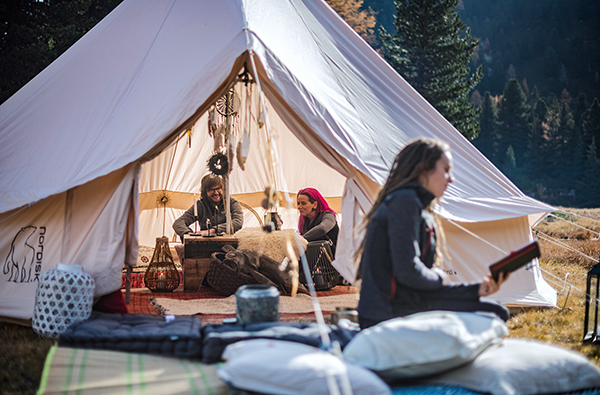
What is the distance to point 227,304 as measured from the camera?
12.2ft

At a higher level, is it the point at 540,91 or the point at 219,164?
the point at 540,91

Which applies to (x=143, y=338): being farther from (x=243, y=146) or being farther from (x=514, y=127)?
(x=514, y=127)

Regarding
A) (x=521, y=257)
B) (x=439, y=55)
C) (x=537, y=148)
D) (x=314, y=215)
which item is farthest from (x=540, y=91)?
(x=521, y=257)

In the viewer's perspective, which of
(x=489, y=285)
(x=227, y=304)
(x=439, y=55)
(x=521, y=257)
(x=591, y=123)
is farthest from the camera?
(x=591, y=123)

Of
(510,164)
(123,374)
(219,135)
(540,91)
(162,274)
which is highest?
(540,91)

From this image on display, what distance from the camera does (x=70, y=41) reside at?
10375 millimetres

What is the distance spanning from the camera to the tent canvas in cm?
316

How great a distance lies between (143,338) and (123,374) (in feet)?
1.00

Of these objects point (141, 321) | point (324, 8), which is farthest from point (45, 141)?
point (324, 8)

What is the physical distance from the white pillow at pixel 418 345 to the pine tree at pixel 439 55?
1435cm

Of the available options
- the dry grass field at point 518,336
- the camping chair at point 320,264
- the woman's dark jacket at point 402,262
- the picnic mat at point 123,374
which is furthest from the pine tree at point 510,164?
the picnic mat at point 123,374

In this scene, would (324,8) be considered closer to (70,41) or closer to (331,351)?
(331,351)

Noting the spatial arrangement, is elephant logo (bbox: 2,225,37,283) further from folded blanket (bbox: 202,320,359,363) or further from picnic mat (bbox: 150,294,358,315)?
folded blanket (bbox: 202,320,359,363)

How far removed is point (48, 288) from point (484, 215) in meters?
2.71
